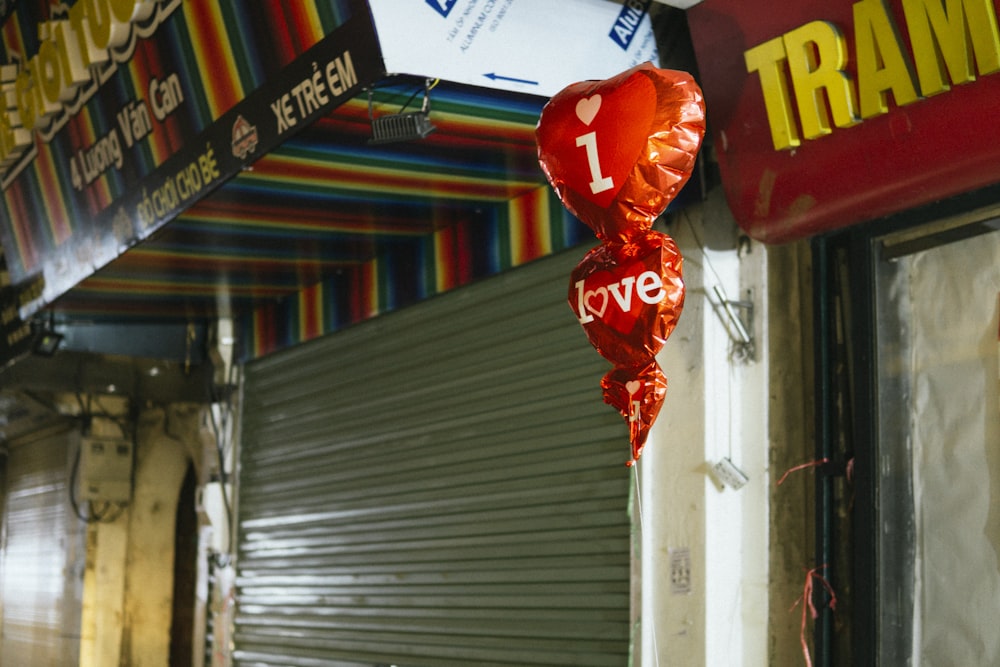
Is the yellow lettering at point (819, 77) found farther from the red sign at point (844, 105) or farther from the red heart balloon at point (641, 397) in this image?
the red heart balloon at point (641, 397)

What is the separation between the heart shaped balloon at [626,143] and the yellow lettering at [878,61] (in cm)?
72

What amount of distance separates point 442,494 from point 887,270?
2.68 metres

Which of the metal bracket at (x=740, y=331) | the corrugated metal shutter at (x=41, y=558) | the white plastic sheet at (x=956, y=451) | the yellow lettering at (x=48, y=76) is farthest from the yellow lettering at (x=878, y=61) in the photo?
the corrugated metal shutter at (x=41, y=558)

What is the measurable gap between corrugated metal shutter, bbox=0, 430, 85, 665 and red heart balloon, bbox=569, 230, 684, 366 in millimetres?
8098

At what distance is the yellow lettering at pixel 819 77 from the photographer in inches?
153

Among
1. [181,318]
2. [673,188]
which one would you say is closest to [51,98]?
[181,318]

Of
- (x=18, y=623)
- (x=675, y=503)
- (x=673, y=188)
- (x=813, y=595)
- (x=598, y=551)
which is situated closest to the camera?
(x=673, y=188)

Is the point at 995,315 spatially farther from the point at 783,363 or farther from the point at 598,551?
the point at 598,551

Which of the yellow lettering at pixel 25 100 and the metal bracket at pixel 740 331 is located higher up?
the yellow lettering at pixel 25 100

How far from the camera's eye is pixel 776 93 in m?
4.16

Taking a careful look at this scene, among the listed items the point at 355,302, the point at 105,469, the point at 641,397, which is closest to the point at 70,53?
the point at 355,302

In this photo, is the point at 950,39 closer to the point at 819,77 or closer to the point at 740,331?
the point at 819,77

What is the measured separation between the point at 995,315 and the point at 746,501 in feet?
3.94

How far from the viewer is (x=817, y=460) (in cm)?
434
